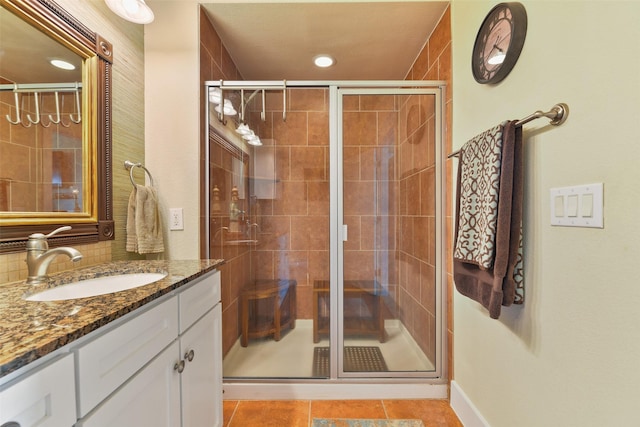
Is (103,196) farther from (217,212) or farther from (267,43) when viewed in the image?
(267,43)

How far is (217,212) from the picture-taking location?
178 cm

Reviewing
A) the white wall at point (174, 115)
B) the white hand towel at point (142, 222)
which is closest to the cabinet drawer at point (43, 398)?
the white hand towel at point (142, 222)

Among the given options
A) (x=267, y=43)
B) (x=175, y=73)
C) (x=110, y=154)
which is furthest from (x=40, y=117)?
(x=267, y=43)

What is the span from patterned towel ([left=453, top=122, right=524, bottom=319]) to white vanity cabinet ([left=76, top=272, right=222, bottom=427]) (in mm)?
1137

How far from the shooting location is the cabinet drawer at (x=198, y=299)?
98 centimetres

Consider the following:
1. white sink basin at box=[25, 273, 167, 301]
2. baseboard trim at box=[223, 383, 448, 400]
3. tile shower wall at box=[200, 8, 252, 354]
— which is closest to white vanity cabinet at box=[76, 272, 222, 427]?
white sink basin at box=[25, 273, 167, 301]

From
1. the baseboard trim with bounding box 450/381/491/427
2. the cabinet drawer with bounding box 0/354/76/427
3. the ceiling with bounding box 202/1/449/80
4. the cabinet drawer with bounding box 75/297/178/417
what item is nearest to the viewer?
the cabinet drawer with bounding box 0/354/76/427

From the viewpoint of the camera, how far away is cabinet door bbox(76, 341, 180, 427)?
0.63 meters

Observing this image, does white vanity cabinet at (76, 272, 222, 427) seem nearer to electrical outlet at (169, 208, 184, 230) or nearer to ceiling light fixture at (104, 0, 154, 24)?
electrical outlet at (169, 208, 184, 230)

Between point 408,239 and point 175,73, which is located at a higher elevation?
point 175,73

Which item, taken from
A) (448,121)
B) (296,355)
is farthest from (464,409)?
(448,121)

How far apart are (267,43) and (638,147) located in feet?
6.61

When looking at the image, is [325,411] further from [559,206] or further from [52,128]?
[52,128]

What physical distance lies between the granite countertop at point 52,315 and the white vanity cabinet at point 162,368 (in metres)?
0.05
